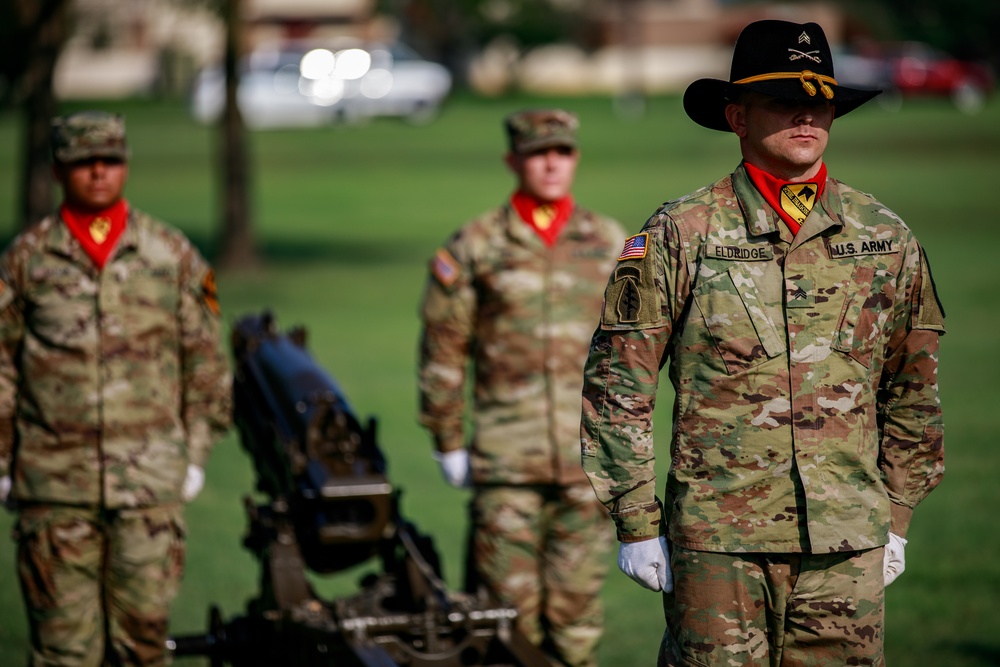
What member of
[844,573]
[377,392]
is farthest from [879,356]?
[377,392]

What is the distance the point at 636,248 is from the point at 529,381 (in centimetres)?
247

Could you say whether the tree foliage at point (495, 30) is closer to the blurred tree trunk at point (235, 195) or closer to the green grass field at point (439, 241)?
the green grass field at point (439, 241)

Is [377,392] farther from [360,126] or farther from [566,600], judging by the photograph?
[360,126]

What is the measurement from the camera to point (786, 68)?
13.9ft

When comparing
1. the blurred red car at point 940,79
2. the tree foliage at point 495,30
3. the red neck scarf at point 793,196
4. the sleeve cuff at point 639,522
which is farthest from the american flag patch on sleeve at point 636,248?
the tree foliage at point 495,30

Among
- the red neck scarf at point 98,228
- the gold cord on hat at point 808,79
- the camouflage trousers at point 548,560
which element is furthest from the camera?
the camouflage trousers at point 548,560

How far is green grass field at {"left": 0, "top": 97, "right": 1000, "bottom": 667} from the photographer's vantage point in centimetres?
806

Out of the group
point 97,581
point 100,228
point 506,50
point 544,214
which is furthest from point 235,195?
point 506,50

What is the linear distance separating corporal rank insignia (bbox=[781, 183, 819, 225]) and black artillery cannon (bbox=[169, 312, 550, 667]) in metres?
2.08

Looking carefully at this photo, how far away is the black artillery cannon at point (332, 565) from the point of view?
5.77 m

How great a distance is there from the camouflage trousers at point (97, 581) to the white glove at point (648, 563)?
7.49 ft

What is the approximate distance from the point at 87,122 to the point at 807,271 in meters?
2.94

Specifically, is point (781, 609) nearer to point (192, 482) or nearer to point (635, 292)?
point (635, 292)

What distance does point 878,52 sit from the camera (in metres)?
55.3
